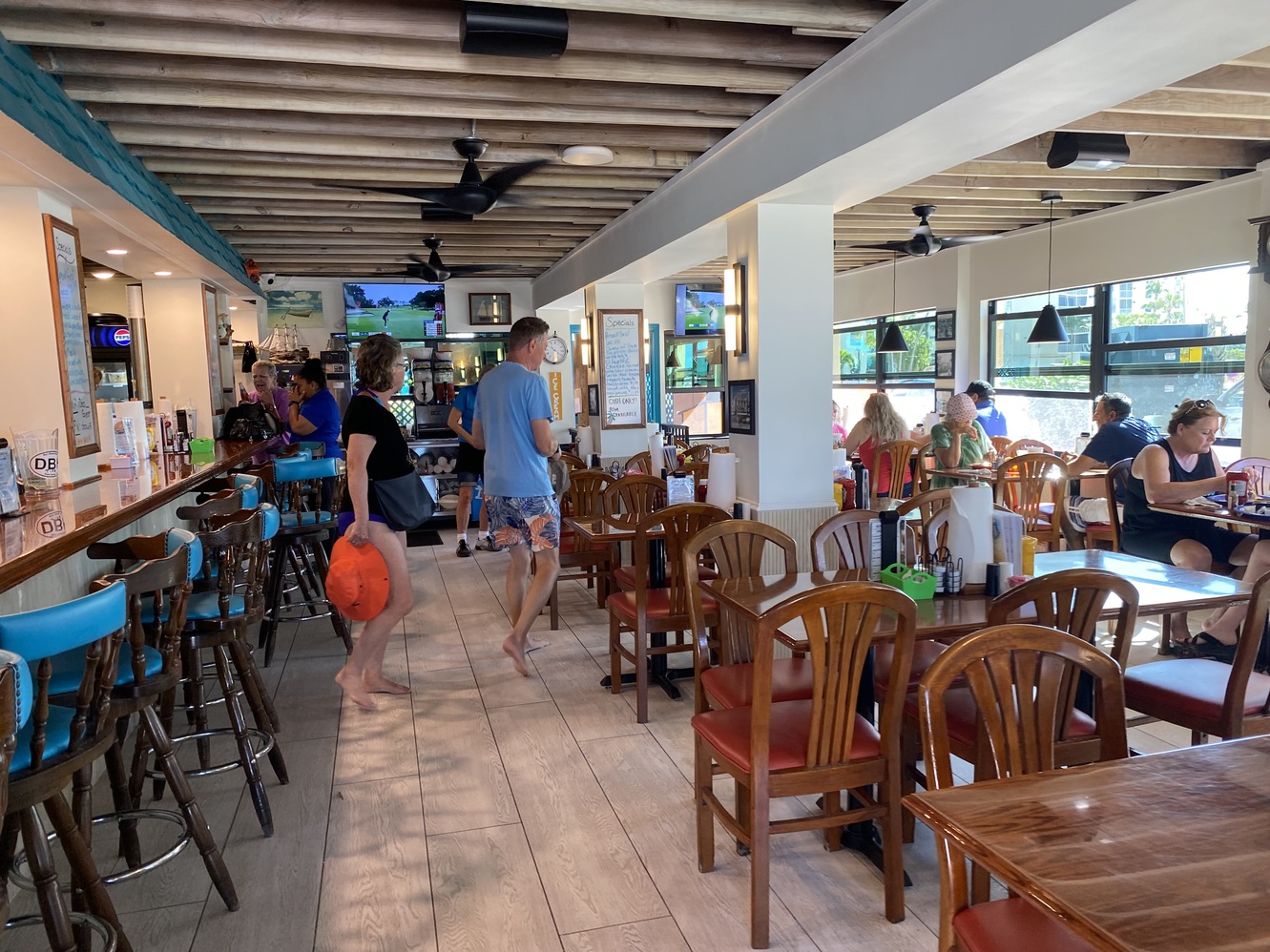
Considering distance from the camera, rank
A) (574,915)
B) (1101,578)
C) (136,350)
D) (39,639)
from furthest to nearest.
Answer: (136,350), (574,915), (1101,578), (39,639)

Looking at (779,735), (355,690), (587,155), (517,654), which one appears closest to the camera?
(779,735)

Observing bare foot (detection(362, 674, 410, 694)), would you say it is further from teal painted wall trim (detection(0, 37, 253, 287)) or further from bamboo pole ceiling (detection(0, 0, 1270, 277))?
bamboo pole ceiling (detection(0, 0, 1270, 277))

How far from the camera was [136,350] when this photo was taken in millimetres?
8734

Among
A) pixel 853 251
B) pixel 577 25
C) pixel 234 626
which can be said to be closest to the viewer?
pixel 234 626

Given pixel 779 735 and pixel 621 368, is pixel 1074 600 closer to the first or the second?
pixel 779 735

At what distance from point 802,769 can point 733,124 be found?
3.55 meters

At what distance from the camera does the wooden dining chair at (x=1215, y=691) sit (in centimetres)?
258

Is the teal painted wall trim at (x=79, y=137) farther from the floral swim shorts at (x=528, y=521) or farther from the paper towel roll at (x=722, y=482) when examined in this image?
the paper towel roll at (x=722, y=482)

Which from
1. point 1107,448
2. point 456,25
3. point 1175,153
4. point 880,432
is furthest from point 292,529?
point 1175,153

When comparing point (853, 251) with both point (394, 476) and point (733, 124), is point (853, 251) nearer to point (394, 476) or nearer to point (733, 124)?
point (733, 124)

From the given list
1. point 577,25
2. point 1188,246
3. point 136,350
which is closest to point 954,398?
point 1188,246

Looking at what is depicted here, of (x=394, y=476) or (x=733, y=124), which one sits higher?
(x=733, y=124)

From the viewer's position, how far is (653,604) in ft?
13.9

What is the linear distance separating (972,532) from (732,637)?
923 mm
